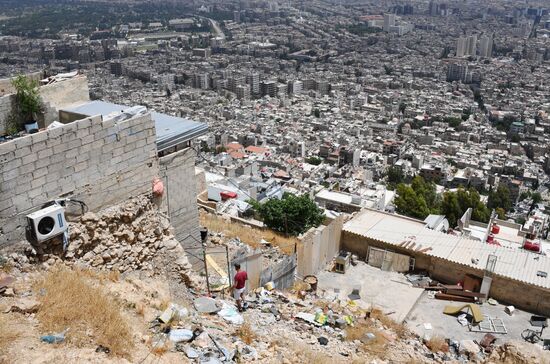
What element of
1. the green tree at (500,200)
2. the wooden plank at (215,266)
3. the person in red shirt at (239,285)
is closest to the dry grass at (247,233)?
the wooden plank at (215,266)

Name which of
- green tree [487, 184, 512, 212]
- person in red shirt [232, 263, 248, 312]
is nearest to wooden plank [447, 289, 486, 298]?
person in red shirt [232, 263, 248, 312]

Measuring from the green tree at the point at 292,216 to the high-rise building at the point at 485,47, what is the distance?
101813mm

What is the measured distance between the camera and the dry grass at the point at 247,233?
9.09 metres

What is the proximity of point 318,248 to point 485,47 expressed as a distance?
106m

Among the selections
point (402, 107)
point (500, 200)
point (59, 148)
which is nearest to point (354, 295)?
point (59, 148)

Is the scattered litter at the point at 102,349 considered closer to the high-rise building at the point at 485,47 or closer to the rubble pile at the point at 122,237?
the rubble pile at the point at 122,237

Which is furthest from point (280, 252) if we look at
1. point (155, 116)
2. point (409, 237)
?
point (155, 116)

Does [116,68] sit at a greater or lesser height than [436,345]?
lesser

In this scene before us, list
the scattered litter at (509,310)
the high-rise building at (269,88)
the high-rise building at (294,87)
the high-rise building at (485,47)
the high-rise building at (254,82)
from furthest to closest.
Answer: the high-rise building at (485,47)
the high-rise building at (254,82)
the high-rise building at (294,87)
the high-rise building at (269,88)
the scattered litter at (509,310)

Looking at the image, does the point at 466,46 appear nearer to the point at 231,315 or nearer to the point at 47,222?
the point at 231,315

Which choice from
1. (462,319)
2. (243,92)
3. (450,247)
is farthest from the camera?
(243,92)

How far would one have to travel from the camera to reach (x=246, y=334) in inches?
203

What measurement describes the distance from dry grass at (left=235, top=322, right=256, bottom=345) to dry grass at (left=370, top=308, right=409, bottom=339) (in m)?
2.44

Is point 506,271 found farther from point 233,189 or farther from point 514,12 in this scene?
point 514,12
